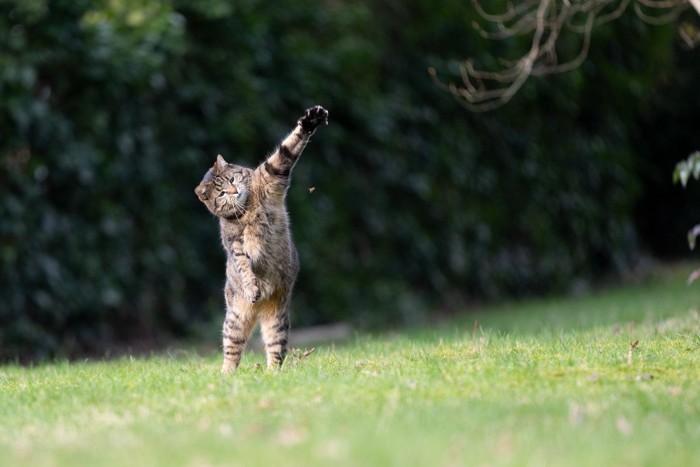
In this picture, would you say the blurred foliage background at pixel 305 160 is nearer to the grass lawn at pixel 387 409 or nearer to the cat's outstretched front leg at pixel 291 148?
the grass lawn at pixel 387 409

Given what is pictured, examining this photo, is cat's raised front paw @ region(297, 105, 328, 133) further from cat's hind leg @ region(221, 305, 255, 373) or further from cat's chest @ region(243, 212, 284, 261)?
cat's hind leg @ region(221, 305, 255, 373)

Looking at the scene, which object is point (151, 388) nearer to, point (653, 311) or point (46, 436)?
point (46, 436)

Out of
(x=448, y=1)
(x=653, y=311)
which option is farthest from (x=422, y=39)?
(x=653, y=311)

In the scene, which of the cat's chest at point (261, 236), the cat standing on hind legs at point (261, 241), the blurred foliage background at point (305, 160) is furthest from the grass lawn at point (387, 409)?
the blurred foliage background at point (305, 160)

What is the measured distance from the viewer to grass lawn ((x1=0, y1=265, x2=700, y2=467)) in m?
5.11

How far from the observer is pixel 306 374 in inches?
295

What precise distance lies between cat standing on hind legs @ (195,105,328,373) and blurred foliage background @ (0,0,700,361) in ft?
14.7

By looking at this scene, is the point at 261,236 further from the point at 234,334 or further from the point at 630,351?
the point at 630,351

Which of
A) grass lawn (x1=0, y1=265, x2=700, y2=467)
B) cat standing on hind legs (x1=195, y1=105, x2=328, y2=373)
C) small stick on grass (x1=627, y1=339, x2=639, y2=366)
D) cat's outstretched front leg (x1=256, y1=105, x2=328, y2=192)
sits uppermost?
cat's outstretched front leg (x1=256, y1=105, x2=328, y2=192)

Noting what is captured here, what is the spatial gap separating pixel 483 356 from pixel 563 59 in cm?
1286

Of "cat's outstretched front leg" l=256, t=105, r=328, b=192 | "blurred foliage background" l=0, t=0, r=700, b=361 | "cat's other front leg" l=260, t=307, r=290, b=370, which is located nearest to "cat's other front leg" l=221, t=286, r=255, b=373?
"cat's other front leg" l=260, t=307, r=290, b=370

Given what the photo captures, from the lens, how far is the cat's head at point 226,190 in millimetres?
8266

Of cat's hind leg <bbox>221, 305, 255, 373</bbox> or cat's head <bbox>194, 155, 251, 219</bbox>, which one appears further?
cat's hind leg <bbox>221, 305, 255, 373</bbox>

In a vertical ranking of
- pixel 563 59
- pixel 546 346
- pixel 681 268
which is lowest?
pixel 681 268
